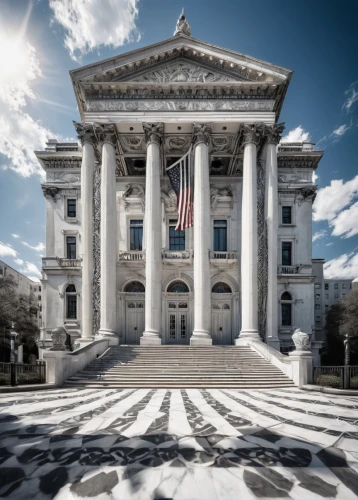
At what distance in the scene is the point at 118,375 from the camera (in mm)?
14977

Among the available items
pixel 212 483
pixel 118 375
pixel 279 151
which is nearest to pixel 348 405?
pixel 212 483

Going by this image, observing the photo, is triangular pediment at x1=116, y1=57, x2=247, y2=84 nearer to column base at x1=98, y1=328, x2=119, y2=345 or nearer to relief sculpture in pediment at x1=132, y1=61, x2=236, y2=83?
relief sculpture in pediment at x1=132, y1=61, x2=236, y2=83

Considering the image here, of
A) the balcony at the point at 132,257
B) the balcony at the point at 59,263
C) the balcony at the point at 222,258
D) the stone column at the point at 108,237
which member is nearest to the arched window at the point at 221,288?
the balcony at the point at 222,258

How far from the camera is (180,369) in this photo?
15.9 meters

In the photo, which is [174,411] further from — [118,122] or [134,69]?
[134,69]

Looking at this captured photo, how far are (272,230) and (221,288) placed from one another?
24.6ft

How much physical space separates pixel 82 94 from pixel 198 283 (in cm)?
1671

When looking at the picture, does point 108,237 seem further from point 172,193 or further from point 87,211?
point 172,193

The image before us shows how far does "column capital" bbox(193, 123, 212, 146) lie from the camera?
22109 mm

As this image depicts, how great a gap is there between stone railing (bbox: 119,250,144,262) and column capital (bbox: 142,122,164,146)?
9132 mm

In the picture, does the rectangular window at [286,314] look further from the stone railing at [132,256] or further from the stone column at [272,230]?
the stone railing at [132,256]

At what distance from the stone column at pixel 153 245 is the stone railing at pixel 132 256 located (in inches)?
161

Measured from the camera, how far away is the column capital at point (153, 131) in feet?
72.8

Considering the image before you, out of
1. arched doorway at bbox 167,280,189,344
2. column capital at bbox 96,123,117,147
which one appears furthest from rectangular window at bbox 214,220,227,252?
column capital at bbox 96,123,117,147
